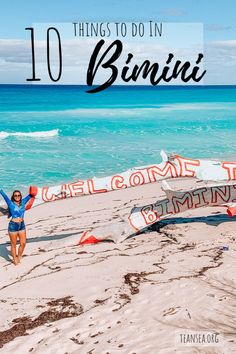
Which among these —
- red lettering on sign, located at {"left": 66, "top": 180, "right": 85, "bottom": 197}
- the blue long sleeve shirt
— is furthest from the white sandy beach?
red lettering on sign, located at {"left": 66, "top": 180, "right": 85, "bottom": 197}

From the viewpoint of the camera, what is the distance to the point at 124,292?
19.4ft

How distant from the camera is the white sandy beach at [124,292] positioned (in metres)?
4.72

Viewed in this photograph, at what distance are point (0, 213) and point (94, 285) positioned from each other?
6.81ft

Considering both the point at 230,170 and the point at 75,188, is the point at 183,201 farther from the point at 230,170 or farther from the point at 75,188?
the point at 75,188

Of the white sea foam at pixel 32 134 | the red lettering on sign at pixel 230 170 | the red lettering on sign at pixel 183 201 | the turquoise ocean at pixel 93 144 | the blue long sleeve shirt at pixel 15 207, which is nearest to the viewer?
the blue long sleeve shirt at pixel 15 207

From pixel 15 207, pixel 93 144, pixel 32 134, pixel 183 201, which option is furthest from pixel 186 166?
pixel 32 134

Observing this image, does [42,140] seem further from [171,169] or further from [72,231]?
[171,169]

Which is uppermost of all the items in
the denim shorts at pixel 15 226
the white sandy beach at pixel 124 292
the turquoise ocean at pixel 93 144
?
the turquoise ocean at pixel 93 144

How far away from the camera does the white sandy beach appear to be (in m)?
4.72

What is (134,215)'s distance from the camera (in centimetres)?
848

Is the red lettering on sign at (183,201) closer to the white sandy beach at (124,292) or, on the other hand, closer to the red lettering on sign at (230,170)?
the white sandy beach at (124,292)

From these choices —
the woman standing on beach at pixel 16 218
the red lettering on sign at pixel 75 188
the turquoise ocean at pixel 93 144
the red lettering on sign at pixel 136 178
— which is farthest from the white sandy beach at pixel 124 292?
the turquoise ocean at pixel 93 144

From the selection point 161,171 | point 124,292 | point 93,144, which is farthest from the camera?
point 93,144

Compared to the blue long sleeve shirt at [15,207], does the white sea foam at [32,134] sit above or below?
above
